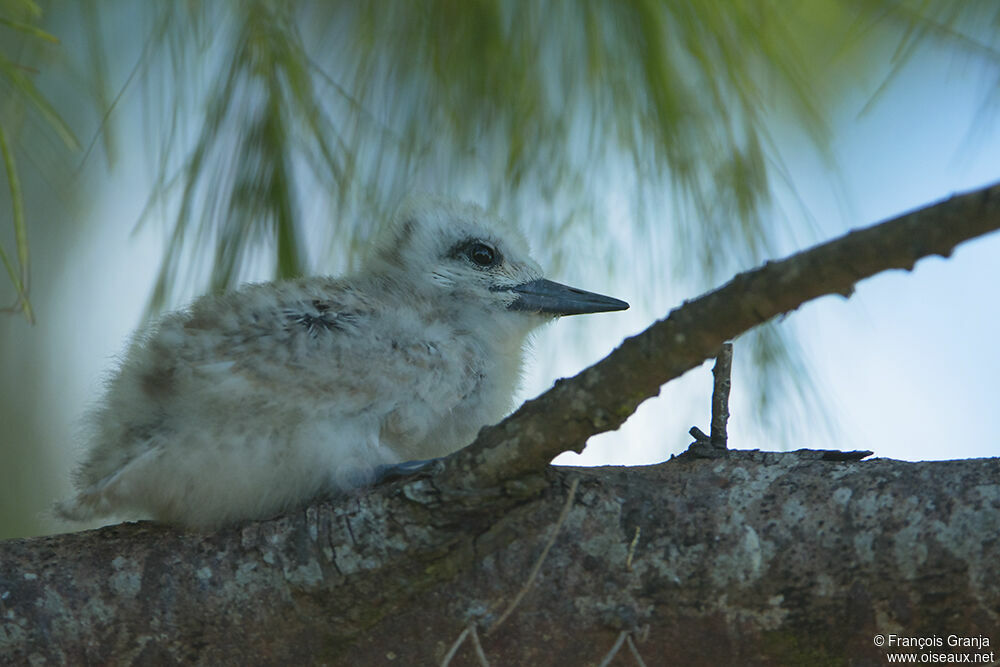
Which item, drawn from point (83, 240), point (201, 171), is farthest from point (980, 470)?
point (83, 240)

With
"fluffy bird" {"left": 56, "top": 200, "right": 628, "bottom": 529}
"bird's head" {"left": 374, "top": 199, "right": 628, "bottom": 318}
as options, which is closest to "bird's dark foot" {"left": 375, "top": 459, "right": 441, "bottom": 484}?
"fluffy bird" {"left": 56, "top": 200, "right": 628, "bottom": 529}

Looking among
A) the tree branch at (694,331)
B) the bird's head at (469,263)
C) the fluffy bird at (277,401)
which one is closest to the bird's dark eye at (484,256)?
the bird's head at (469,263)

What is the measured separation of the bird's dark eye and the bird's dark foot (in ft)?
2.04

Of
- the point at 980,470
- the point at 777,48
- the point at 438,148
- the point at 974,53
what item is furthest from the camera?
the point at 438,148

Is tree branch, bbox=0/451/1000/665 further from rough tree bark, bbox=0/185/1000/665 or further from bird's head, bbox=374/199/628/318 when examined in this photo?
bird's head, bbox=374/199/628/318

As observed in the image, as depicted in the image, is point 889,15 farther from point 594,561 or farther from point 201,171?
point 201,171

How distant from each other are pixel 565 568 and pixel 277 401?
1.49 feet

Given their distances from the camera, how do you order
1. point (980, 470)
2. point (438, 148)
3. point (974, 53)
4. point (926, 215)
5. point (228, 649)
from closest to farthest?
point (926, 215)
point (980, 470)
point (228, 649)
point (974, 53)
point (438, 148)

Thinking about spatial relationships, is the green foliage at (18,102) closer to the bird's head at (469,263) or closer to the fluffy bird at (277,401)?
the fluffy bird at (277,401)

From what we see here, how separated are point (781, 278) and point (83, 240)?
146 centimetres

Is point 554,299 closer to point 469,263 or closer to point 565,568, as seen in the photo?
point 469,263

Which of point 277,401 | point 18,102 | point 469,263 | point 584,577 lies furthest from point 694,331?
point 18,102

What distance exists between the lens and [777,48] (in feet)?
6.74

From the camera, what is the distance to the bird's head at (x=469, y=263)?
205cm
